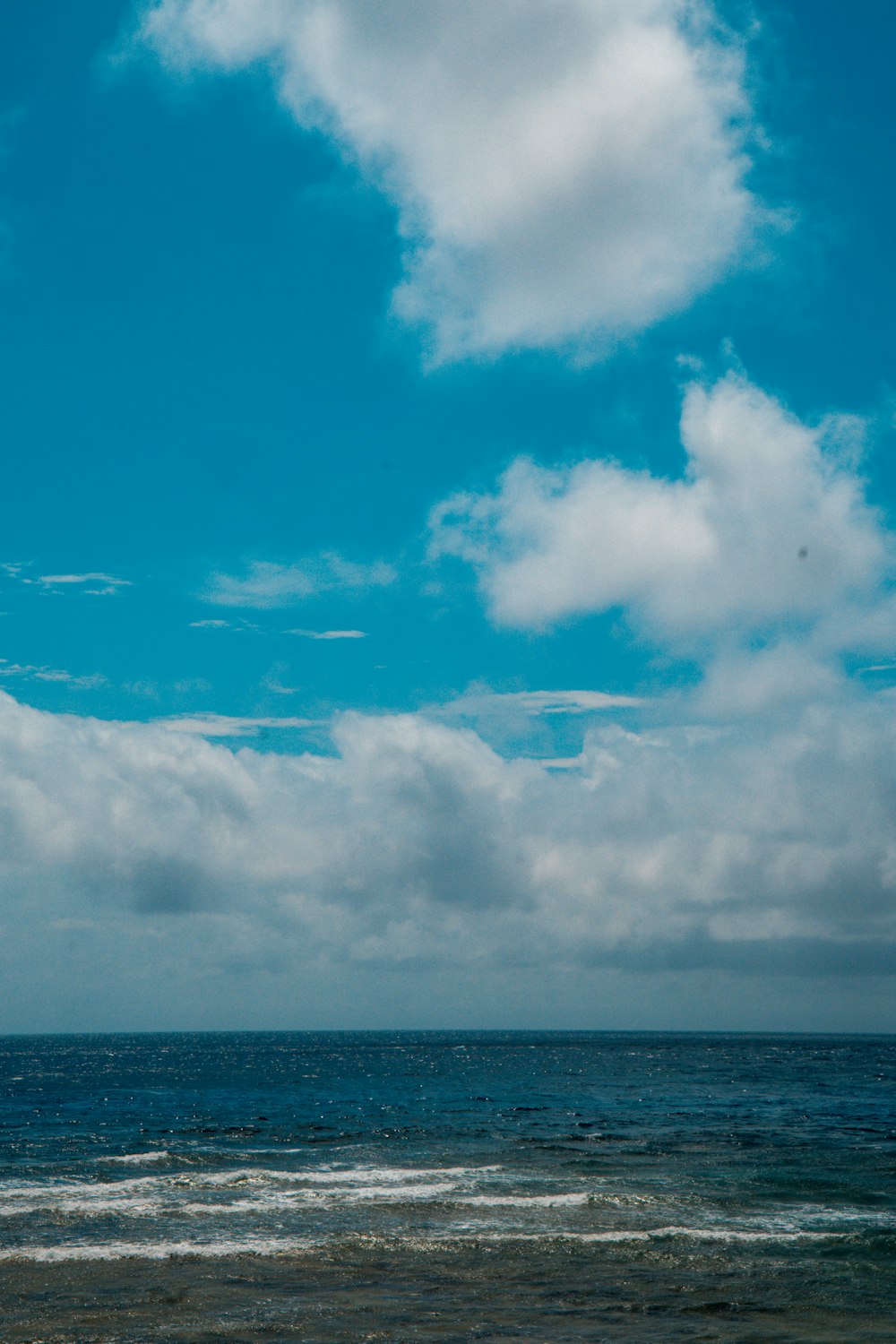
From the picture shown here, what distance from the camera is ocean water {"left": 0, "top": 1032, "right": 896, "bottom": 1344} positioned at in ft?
72.0

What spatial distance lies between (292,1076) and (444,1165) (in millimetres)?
74615

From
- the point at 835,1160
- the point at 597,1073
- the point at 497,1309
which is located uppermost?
the point at 497,1309

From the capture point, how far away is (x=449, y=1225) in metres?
30.7

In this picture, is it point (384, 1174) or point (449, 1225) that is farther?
point (384, 1174)

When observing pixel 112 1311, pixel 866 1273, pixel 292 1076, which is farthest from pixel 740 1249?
pixel 292 1076

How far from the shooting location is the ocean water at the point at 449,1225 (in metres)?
21.9

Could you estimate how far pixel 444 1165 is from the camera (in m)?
43.7

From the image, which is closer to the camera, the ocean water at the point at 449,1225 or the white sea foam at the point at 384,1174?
the ocean water at the point at 449,1225

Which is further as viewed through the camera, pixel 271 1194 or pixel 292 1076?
pixel 292 1076

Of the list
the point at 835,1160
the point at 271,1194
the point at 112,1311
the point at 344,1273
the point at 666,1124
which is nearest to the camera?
the point at 112,1311

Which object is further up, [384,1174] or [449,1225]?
[449,1225]

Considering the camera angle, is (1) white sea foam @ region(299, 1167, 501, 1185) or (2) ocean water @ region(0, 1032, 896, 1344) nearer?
(2) ocean water @ region(0, 1032, 896, 1344)

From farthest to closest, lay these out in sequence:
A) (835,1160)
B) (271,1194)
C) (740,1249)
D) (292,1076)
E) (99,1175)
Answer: (292,1076)
(835,1160)
(99,1175)
(271,1194)
(740,1249)

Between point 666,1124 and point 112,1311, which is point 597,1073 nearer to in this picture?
point 666,1124
